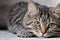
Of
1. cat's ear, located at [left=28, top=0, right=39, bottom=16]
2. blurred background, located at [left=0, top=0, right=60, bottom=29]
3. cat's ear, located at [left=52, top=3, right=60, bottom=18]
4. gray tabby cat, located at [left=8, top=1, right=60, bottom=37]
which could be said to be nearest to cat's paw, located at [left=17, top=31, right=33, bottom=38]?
gray tabby cat, located at [left=8, top=1, right=60, bottom=37]

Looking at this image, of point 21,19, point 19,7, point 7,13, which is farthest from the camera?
point 7,13

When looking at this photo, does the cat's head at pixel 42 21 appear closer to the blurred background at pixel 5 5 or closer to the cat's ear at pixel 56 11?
A: the cat's ear at pixel 56 11

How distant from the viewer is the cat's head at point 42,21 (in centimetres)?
153

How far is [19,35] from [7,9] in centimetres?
67

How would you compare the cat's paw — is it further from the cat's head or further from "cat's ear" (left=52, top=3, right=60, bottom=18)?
"cat's ear" (left=52, top=3, right=60, bottom=18)

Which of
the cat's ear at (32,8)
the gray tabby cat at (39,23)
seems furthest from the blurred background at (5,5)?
the cat's ear at (32,8)

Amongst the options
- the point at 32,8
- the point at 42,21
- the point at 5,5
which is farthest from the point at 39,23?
the point at 5,5

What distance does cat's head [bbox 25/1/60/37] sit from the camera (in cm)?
153

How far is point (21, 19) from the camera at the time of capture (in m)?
1.82

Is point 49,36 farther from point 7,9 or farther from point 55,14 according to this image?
point 7,9

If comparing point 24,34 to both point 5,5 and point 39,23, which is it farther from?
point 5,5

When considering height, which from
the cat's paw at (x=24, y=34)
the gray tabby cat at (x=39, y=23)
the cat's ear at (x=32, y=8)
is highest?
the cat's ear at (x=32, y=8)

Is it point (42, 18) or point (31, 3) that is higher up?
point (31, 3)

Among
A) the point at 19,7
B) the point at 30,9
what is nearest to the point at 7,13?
the point at 19,7
